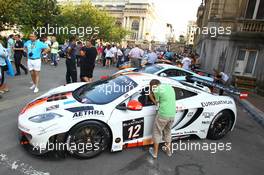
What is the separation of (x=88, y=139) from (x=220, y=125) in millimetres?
3035

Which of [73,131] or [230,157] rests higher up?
[73,131]

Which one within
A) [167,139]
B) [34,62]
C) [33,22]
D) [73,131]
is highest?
[33,22]

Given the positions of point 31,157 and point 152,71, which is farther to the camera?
point 152,71

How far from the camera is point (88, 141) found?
12.0 feet

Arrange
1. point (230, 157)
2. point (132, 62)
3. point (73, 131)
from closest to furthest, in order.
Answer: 1. point (73, 131)
2. point (230, 157)
3. point (132, 62)

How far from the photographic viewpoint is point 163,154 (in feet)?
13.7

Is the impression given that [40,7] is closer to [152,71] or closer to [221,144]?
[152,71]

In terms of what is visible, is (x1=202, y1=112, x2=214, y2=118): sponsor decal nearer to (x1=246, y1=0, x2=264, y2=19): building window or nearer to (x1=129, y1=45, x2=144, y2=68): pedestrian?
(x1=129, y1=45, x2=144, y2=68): pedestrian

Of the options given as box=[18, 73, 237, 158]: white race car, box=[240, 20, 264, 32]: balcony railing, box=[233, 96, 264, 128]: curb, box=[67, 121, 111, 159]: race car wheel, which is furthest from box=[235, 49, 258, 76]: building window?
box=[67, 121, 111, 159]: race car wheel

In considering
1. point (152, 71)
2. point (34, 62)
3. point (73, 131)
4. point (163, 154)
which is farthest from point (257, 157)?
point (34, 62)

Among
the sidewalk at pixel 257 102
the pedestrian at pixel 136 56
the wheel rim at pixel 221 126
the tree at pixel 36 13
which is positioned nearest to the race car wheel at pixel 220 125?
the wheel rim at pixel 221 126

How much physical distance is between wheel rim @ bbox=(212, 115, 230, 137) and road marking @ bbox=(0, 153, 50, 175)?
3568mm

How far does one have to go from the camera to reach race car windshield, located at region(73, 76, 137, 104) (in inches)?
156

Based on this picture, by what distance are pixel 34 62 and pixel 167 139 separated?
5.04m
